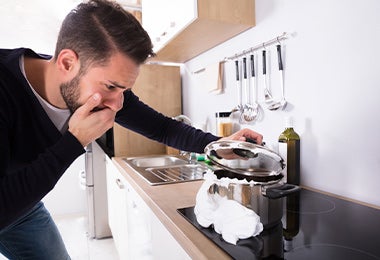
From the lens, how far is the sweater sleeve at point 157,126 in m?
1.06

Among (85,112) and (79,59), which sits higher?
(79,59)

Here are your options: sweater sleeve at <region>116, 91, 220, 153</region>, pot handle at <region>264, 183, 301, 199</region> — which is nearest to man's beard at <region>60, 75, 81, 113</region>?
sweater sleeve at <region>116, 91, 220, 153</region>

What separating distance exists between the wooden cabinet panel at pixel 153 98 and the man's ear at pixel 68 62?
1.18m

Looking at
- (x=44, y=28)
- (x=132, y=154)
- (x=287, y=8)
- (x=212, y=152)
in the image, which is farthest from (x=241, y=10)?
(x=44, y=28)

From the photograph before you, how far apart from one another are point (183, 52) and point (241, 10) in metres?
0.61

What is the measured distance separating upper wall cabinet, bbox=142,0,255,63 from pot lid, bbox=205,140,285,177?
633 millimetres

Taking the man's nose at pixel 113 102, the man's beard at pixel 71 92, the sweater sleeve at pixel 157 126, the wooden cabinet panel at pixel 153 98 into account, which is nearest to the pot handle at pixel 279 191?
the sweater sleeve at pixel 157 126

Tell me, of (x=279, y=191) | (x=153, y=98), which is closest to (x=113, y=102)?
(x=279, y=191)

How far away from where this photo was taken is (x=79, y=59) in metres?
0.68

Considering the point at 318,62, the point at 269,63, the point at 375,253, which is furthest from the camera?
the point at 269,63

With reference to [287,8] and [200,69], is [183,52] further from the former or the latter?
[287,8]

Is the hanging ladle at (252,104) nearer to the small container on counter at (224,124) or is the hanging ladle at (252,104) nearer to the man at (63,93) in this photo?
the small container on counter at (224,124)

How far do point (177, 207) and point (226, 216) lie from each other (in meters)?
0.22

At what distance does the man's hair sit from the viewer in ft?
2.21
